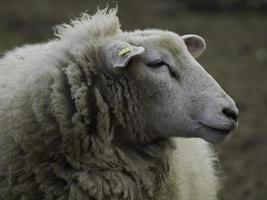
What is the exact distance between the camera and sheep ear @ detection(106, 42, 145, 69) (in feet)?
13.1

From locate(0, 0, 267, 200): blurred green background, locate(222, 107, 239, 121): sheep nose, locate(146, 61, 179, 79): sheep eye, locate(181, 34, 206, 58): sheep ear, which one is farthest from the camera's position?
locate(0, 0, 267, 200): blurred green background

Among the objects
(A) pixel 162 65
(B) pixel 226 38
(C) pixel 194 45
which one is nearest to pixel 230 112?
(A) pixel 162 65

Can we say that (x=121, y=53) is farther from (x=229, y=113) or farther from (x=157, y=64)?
(x=229, y=113)

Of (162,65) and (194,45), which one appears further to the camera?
(194,45)

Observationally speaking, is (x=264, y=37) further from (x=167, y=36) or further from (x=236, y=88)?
(x=167, y=36)

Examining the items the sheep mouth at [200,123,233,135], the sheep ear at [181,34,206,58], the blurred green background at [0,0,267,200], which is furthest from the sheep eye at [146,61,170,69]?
the blurred green background at [0,0,267,200]

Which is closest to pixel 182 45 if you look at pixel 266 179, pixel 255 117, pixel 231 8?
pixel 266 179

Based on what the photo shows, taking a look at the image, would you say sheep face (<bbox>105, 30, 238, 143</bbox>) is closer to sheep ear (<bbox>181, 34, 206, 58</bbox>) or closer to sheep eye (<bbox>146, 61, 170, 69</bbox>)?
sheep eye (<bbox>146, 61, 170, 69</bbox>)

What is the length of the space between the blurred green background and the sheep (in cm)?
246

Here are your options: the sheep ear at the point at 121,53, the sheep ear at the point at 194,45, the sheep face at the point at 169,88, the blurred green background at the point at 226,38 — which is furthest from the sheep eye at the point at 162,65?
the blurred green background at the point at 226,38

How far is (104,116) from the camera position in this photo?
4.06 meters

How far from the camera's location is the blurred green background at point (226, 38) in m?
7.07

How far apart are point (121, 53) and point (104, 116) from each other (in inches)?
15.0

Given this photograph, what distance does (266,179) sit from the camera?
6664 millimetres
